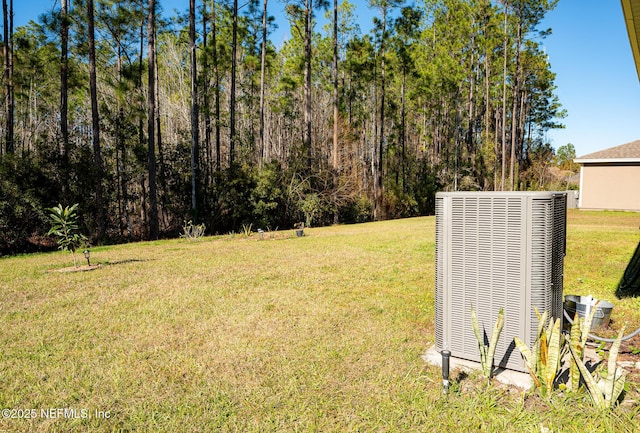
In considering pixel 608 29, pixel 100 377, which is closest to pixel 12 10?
pixel 100 377

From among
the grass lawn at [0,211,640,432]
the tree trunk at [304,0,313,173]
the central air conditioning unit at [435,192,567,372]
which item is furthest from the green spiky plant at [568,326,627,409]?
the tree trunk at [304,0,313,173]

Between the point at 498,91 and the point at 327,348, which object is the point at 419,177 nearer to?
the point at 498,91

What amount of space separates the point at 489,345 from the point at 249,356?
1943mm

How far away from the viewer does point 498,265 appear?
2602mm

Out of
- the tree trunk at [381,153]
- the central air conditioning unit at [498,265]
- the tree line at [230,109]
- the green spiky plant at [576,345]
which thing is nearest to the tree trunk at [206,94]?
the tree line at [230,109]

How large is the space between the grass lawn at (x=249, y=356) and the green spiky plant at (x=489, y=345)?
147 millimetres

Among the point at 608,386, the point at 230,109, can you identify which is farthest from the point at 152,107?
the point at 608,386

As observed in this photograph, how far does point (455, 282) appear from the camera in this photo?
277cm

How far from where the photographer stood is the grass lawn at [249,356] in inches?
88.2

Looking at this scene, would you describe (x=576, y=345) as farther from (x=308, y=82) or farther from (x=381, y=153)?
(x=381, y=153)

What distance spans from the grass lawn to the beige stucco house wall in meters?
17.6

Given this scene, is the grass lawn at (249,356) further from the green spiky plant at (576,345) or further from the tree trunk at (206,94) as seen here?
the tree trunk at (206,94)

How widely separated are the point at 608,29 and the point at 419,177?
14.5 m

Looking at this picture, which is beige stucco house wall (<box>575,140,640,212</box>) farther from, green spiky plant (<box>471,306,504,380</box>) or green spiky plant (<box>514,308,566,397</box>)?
green spiky plant (<box>471,306,504,380</box>)
